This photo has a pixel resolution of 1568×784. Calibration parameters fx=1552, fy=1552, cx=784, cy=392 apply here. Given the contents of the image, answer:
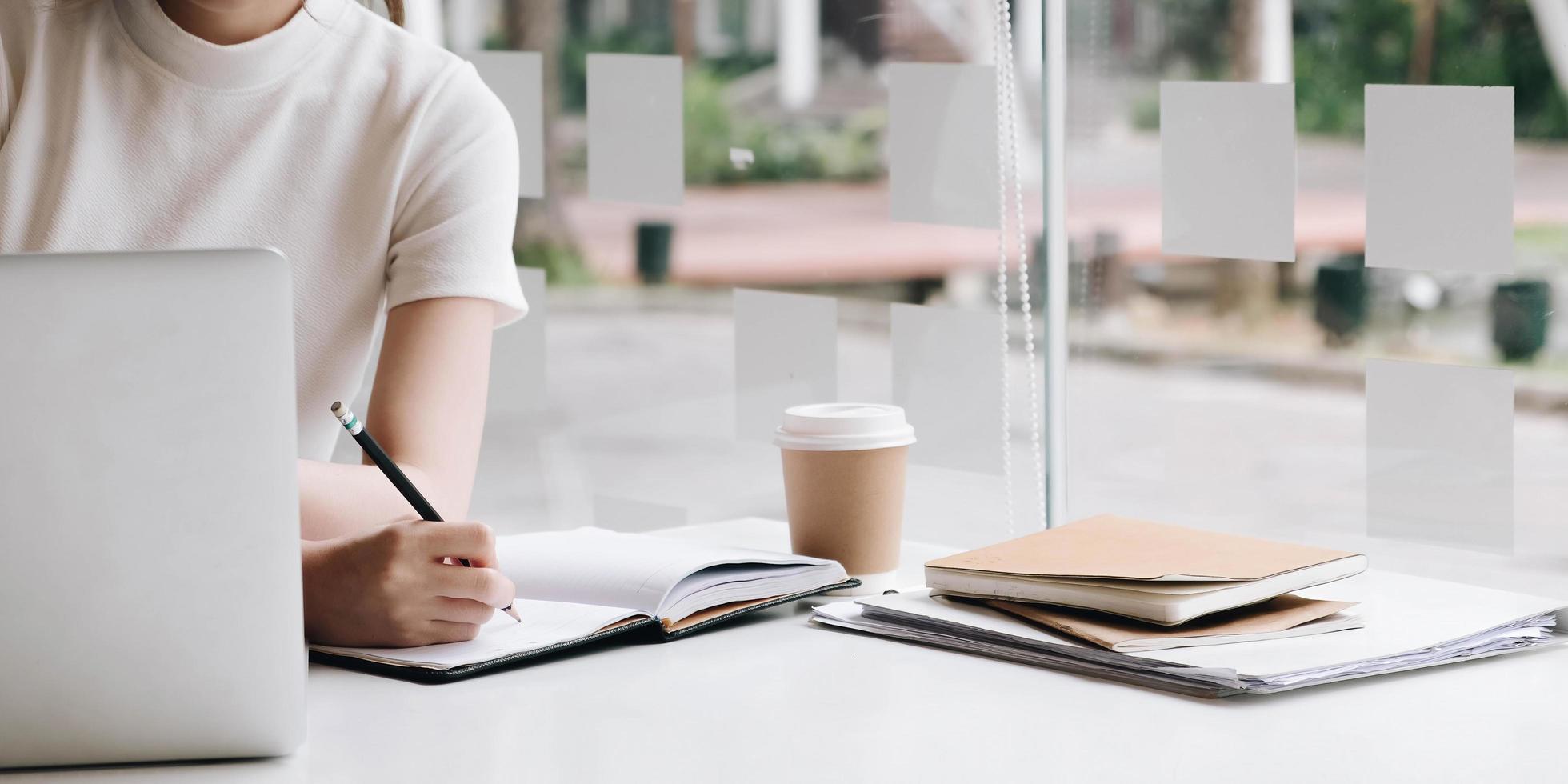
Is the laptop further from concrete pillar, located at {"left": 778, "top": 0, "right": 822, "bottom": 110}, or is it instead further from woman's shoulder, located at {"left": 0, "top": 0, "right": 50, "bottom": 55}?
concrete pillar, located at {"left": 778, "top": 0, "right": 822, "bottom": 110}

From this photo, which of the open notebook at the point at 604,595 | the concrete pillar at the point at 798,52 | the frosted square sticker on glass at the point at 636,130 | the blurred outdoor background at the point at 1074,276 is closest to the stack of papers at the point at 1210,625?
the open notebook at the point at 604,595

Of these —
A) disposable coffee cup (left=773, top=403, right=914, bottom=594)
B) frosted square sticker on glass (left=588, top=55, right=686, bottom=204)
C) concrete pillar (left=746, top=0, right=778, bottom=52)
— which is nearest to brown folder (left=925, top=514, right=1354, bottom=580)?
disposable coffee cup (left=773, top=403, right=914, bottom=594)

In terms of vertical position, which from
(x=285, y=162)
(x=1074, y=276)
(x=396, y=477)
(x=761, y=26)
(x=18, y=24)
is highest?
(x=761, y=26)

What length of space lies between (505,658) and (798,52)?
890 centimetres

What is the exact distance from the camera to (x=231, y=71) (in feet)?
4.13

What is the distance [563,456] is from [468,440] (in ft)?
15.2

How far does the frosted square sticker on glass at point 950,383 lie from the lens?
1.59 metres

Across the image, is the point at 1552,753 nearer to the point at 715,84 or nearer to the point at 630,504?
the point at 630,504

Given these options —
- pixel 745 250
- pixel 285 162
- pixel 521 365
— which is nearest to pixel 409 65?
pixel 285 162

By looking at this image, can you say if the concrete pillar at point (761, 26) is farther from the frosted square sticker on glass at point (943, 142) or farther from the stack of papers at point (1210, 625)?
the stack of papers at point (1210, 625)

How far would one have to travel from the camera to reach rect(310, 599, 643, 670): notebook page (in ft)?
3.00

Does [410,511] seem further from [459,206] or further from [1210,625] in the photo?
[1210,625]

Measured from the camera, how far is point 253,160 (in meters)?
1.26

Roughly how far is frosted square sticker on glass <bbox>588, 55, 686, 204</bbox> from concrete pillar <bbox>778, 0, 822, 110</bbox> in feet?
23.2
